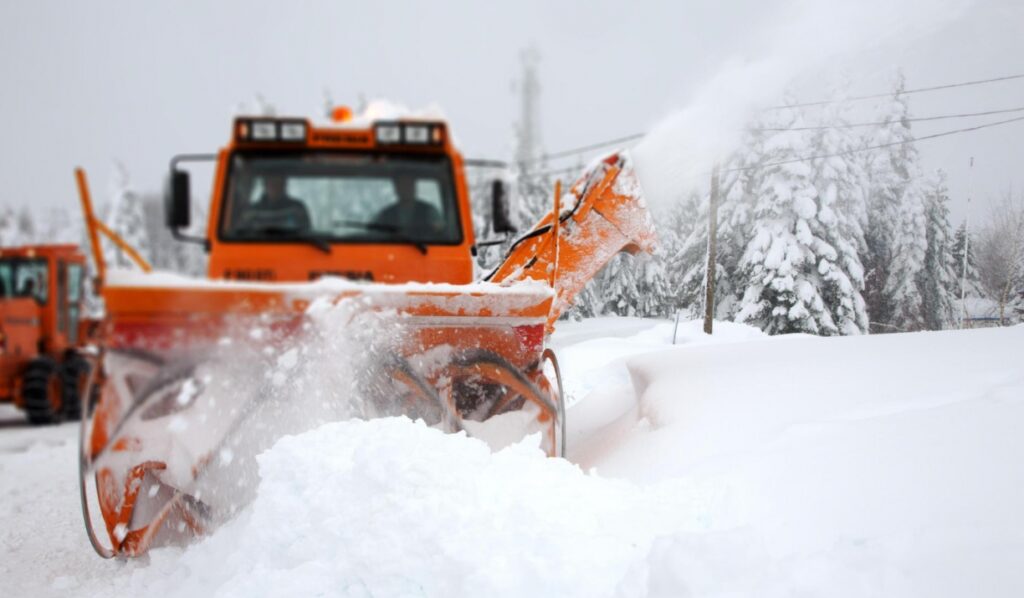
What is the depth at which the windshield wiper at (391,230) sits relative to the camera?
3.92m

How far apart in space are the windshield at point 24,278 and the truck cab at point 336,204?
5.53 ft

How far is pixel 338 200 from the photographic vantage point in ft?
13.1

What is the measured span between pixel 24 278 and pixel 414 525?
12.1 ft

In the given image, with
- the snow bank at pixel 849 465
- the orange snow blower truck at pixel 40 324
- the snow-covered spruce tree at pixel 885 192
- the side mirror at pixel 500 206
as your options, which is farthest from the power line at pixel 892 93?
the orange snow blower truck at pixel 40 324

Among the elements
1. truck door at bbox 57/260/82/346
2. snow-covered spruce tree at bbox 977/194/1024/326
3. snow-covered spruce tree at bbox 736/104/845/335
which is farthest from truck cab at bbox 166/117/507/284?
snow-covered spruce tree at bbox 977/194/1024/326

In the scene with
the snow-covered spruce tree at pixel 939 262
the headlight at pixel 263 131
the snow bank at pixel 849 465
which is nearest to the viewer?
the snow bank at pixel 849 465

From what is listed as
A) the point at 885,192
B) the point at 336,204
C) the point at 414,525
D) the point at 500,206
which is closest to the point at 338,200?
the point at 336,204

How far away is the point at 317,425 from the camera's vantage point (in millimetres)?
3664

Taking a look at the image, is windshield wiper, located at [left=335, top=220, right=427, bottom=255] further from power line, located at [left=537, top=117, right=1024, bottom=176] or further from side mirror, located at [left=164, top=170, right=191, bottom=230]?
power line, located at [left=537, top=117, right=1024, bottom=176]

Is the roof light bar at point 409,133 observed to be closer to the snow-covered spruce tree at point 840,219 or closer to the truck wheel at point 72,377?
the truck wheel at point 72,377

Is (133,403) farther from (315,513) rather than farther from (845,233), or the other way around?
(845,233)

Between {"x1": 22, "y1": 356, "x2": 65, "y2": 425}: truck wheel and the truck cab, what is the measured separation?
1842mm

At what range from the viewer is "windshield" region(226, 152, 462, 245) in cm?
390

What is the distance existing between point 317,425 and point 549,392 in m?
1.39
